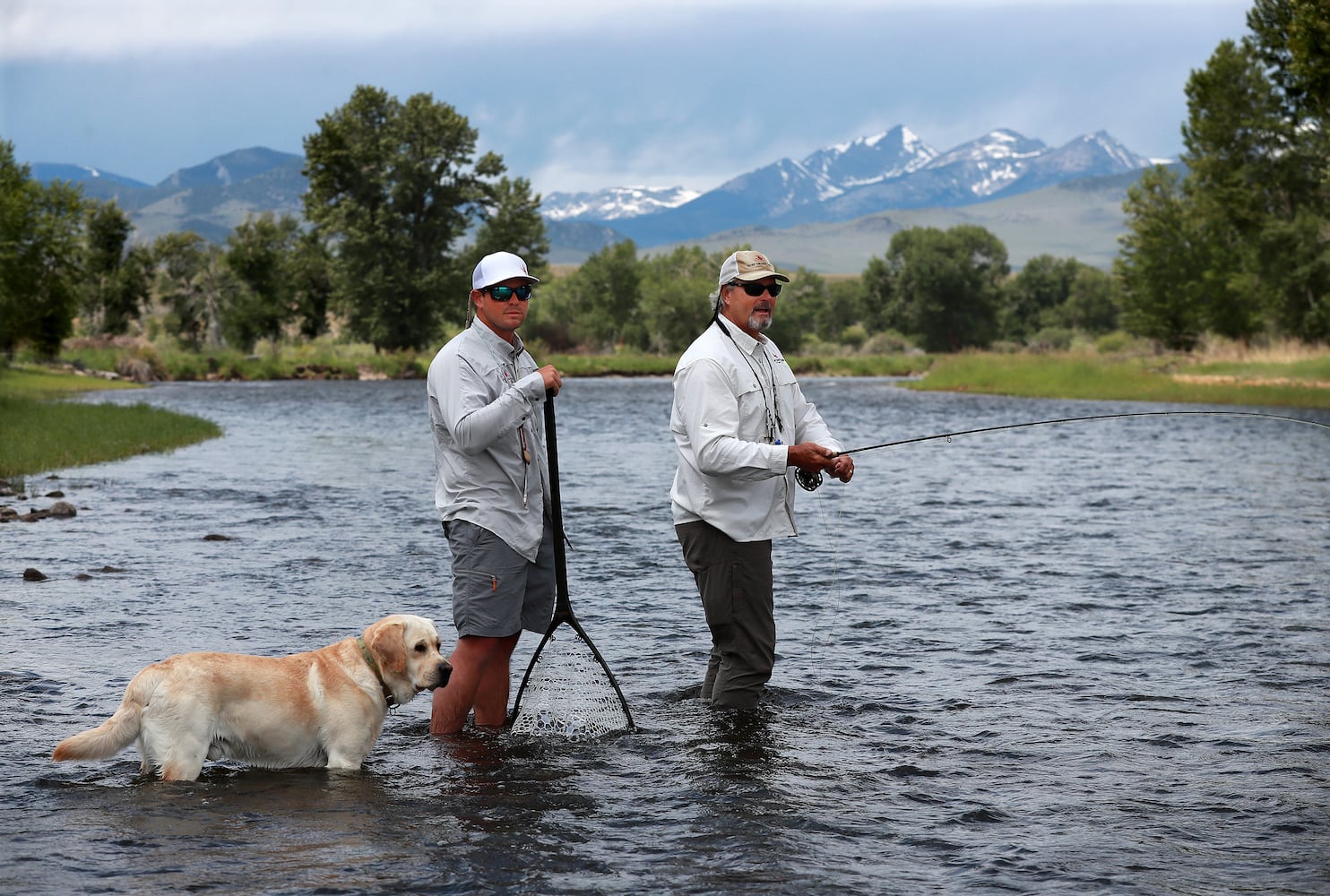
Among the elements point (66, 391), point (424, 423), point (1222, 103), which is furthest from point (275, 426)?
point (1222, 103)

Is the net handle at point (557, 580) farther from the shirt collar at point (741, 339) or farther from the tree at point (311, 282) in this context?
the tree at point (311, 282)

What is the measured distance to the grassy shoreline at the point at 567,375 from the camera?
96.4 ft

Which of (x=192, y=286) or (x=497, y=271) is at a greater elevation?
(x=192, y=286)

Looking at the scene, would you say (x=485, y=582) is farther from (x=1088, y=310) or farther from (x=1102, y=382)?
(x=1088, y=310)

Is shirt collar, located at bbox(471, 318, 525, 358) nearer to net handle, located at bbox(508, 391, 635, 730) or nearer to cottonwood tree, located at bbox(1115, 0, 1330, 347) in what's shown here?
net handle, located at bbox(508, 391, 635, 730)

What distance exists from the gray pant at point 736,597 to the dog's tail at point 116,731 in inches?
115

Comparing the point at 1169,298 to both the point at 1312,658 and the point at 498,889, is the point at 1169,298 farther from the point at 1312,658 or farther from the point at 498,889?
the point at 498,889

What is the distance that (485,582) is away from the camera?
7.42 meters

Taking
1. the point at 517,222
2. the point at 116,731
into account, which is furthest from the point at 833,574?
the point at 517,222

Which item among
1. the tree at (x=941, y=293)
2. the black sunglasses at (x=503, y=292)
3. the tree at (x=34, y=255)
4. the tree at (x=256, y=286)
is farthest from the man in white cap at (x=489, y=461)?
the tree at (x=941, y=293)

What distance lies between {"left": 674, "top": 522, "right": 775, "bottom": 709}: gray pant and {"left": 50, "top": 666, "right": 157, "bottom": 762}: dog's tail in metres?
2.92

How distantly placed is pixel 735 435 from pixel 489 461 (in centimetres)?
136

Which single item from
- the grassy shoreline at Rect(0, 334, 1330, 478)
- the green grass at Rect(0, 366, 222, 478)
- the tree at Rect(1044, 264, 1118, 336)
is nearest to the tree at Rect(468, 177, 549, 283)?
the grassy shoreline at Rect(0, 334, 1330, 478)

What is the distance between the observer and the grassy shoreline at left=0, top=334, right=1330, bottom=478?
96.4 ft
